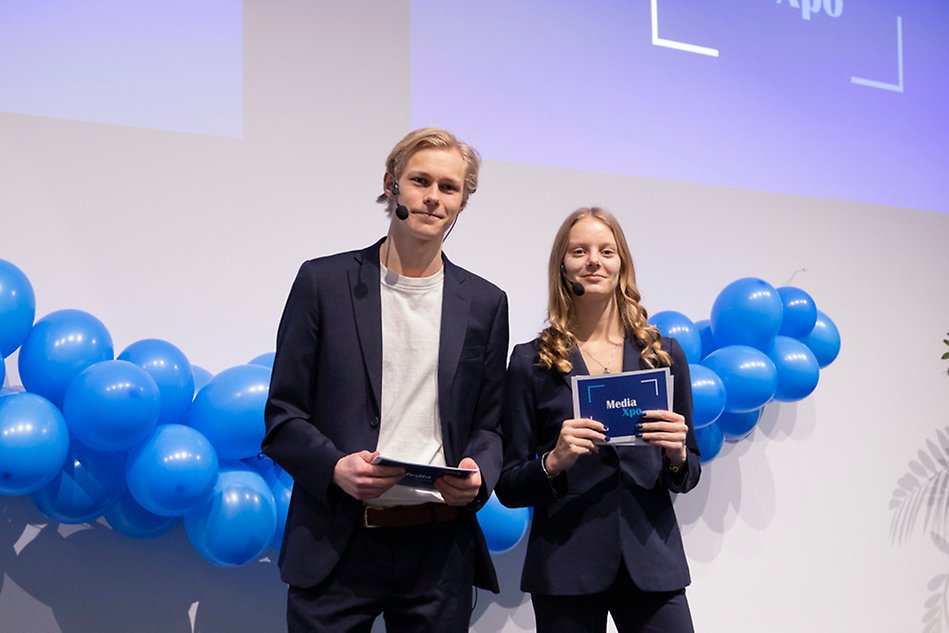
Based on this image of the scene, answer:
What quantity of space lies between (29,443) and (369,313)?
93 cm

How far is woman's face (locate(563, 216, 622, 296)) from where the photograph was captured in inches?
95.9

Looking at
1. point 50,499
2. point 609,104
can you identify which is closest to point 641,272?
point 609,104

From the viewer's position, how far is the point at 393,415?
1990 mm

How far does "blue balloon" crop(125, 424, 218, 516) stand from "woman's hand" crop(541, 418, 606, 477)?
0.92 meters

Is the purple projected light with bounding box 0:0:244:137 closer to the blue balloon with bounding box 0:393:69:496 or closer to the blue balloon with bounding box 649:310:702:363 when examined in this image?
the blue balloon with bounding box 0:393:69:496

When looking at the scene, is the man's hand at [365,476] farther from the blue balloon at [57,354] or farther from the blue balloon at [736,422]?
the blue balloon at [736,422]

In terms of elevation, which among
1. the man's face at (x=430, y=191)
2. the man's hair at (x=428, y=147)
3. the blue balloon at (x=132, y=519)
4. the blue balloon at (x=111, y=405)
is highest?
the man's hair at (x=428, y=147)

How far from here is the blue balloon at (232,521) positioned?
251 centimetres

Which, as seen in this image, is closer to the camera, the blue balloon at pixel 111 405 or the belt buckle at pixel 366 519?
the belt buckle at pixel 366 519

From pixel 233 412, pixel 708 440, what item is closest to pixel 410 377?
pixel 233 412

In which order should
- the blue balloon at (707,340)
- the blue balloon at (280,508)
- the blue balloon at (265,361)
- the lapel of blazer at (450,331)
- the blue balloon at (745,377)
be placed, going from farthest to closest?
1. the blue balloon at (707,340)
2. the blue balloon at (745,377)
3. the blue balloon at (265,361)
4. the blue balloon at (280,508)
5. the lapel of blazer at (450,331)

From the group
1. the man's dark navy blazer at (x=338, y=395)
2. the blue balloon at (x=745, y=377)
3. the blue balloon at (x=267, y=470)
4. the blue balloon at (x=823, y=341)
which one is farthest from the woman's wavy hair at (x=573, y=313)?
the blue balloon at (x=823, y=341)

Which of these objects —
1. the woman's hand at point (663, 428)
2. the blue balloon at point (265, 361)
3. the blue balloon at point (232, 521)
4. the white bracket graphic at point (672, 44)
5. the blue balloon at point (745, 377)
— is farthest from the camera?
the white bracket graphic at point (672, 44)

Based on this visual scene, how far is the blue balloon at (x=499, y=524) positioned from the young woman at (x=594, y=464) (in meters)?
0.54
